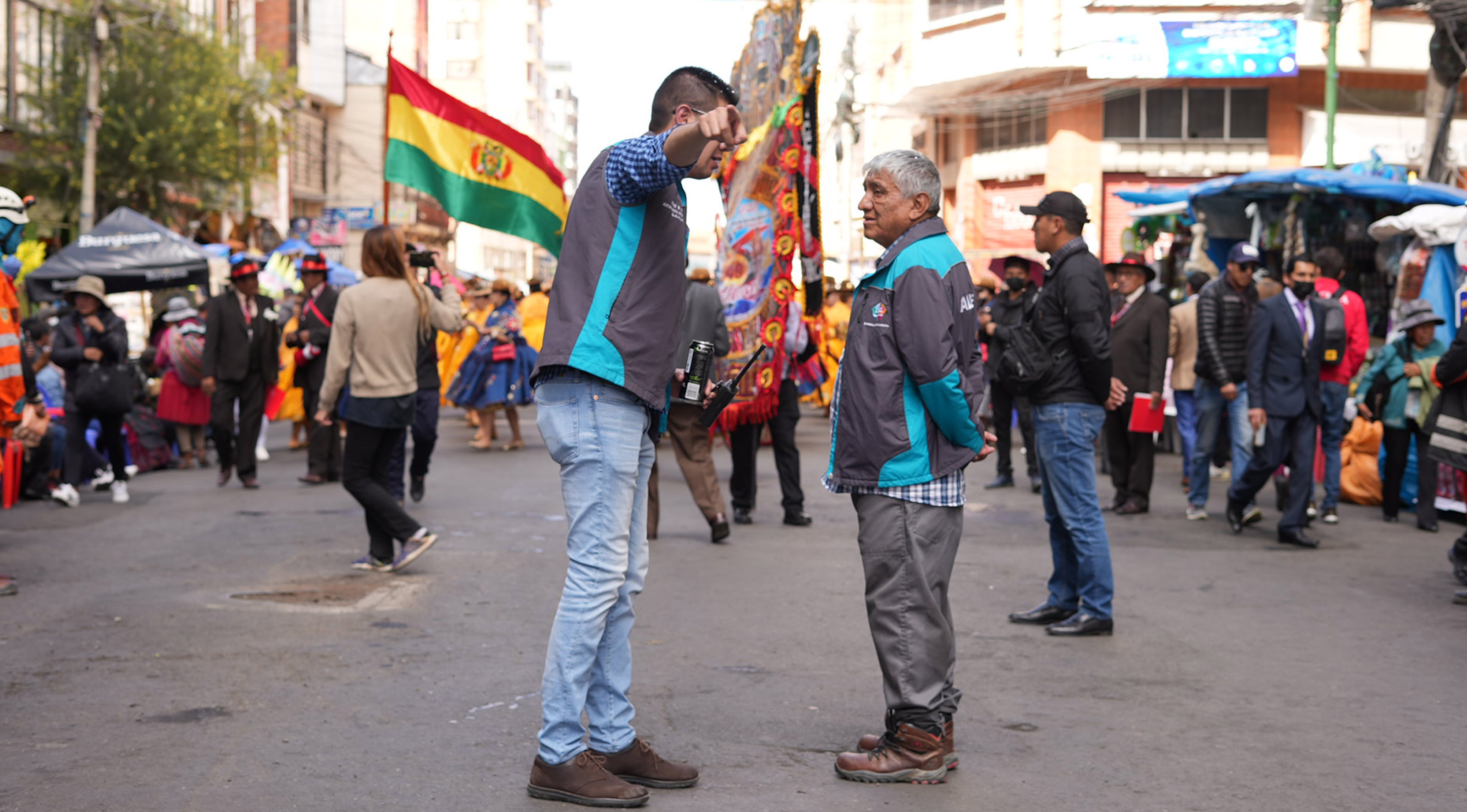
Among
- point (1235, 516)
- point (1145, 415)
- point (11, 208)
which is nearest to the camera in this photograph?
point (11, 208)

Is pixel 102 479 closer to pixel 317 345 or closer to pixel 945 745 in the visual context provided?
pixel 317 345

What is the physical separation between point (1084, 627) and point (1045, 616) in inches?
12.8

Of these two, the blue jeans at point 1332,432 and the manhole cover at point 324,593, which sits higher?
the blue jeans at point 1332,432

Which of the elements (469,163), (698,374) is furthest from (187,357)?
(698,374)

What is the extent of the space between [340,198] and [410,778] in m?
47.5

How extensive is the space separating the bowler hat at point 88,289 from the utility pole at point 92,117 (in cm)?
1165

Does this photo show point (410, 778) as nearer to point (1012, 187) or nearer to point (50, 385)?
point (50, 385)

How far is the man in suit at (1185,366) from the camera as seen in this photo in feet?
40.3

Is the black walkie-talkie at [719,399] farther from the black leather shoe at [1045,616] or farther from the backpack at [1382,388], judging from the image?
the backpack at [1382,388]

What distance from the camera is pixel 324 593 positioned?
7.58 m

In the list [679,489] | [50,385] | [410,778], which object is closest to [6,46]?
[50,385]

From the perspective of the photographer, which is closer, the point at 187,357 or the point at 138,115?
the point at 187,357

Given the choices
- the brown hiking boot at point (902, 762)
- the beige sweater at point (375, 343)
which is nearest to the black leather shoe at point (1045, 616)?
the brown hiking boot at point (902, 762)

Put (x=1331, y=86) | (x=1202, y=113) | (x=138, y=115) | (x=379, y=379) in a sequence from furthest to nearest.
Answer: (x=1202, y=113) < (x=138, y=115) < (x=1331, y=86) < (x=379, y=379)
